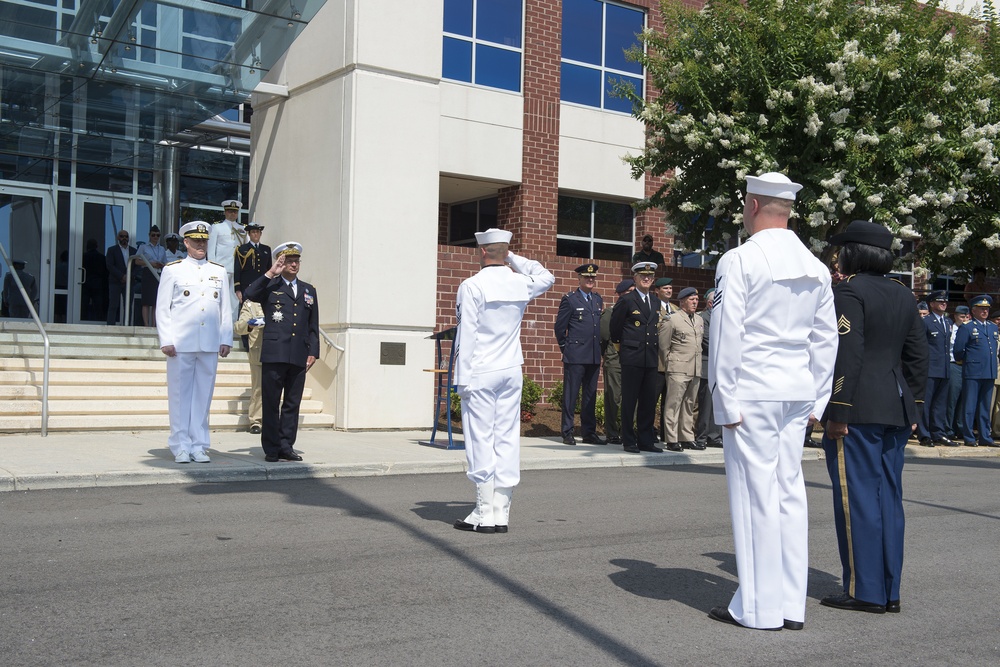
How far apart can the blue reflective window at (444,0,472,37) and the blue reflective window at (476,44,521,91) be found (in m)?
0.38

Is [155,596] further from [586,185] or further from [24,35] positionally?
[586,185]

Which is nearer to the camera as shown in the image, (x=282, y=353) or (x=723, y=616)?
(x=723, y=616)

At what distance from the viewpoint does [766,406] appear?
5.16 metres

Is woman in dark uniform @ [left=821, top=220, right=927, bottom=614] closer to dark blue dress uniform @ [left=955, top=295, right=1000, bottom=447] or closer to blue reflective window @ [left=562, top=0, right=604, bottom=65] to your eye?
dark blue dress uniform @ [left=955, top=295, right=1000, bottom=447]

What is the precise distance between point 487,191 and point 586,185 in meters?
1.84

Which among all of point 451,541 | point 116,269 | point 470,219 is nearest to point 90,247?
point 116,269

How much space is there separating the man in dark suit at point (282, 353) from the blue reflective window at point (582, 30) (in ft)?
37.5

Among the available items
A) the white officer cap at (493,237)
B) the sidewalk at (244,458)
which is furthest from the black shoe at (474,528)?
the sidewalk at (244,458)

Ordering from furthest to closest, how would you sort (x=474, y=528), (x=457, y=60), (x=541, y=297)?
1. (x=457, y=60)
2. (x=541, y=297)
3. (x=474, y=528)

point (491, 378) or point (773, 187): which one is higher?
point (773, 187)

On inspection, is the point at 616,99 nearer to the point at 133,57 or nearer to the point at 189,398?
the point at 133,57

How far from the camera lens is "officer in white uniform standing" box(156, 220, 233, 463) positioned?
1036 centimetres

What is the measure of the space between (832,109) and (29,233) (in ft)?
46.7

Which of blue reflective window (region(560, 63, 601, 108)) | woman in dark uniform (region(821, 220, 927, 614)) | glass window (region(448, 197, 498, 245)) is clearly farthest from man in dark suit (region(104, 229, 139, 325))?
woman in dark uniform (region(821, 220, 927, 614))
